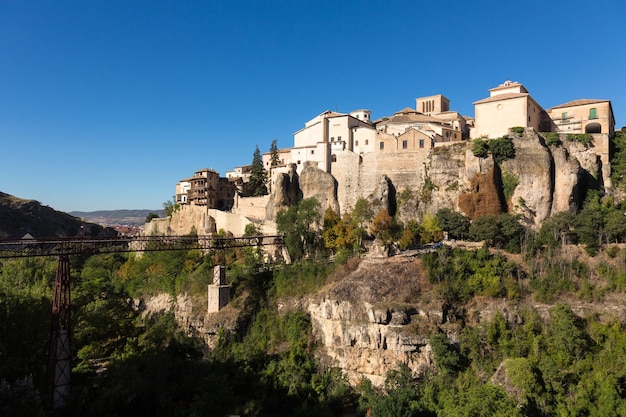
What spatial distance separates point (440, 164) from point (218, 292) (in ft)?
69.2

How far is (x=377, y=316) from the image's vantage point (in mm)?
26891

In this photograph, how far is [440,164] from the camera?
3734 centimetres

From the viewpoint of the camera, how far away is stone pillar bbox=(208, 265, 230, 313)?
109 ft

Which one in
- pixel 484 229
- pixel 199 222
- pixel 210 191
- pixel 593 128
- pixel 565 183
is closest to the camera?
pixel 484 229

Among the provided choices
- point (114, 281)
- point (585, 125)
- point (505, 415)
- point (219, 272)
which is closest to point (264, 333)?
point (219, 272)

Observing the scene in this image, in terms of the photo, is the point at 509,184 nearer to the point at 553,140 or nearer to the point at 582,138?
the point at 553,140

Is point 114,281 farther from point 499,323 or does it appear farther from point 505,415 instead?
point 505,415

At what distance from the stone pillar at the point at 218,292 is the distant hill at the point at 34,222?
50757 millimetres

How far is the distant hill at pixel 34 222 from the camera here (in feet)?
252

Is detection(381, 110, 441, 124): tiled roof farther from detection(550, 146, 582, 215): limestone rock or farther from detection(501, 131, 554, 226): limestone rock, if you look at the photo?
detection(550, 146, 582, 215): limestone rock

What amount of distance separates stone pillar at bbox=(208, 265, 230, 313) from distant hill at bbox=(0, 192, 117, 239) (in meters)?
50.8

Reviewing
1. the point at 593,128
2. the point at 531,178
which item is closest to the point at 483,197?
the point at 531,178

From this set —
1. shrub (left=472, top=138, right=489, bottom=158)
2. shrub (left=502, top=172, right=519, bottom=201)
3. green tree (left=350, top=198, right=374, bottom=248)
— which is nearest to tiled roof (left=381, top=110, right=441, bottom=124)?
shrub (left=472, top=138, right=489, bottom=158)

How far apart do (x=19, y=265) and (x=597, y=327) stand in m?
46.8
